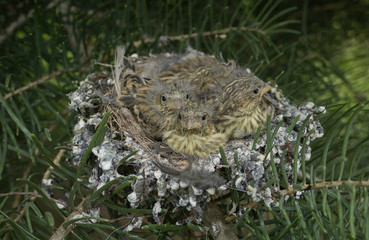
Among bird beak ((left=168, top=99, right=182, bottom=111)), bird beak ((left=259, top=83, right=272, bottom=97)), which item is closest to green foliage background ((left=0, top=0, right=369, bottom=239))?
bird beak ((left=259, top=83, right=272, bottom=97))

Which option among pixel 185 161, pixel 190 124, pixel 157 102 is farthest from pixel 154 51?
pixel 185 161

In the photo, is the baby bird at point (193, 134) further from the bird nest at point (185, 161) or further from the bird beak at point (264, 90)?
the bird beak at point (264, 90)

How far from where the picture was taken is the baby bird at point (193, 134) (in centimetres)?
215

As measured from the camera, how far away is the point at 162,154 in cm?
203

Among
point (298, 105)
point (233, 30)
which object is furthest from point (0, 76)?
point (298, 105)

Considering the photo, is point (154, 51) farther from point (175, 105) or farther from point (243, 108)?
point (243, 108)

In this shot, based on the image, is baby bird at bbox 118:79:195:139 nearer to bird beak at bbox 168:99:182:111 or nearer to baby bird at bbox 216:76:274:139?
bird beak at bbox 168:99:182:111

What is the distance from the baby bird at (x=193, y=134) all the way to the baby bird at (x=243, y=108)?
0.27 ft

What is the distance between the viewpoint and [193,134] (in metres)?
2.22

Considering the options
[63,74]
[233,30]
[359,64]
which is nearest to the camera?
[63,74]

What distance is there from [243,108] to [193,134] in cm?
31

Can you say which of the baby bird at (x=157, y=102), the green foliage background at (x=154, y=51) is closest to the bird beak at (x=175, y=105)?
the baby bird at (x=157, y=102)

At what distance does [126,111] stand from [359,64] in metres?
1.46

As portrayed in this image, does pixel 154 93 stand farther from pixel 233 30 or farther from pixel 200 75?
pixel 233 30
